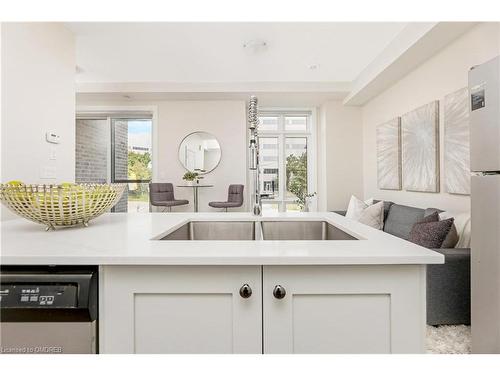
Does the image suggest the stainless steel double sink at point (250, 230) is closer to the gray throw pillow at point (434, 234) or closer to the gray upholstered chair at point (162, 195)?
the gray throw pillow at point (434, 234)

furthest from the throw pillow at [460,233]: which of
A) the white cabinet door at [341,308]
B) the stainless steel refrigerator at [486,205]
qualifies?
the white cabinet door at [341,308]

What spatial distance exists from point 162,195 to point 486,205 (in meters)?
4.66

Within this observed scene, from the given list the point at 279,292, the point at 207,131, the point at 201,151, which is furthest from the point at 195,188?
the point at 279,292

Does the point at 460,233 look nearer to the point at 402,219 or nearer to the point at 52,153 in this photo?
the point at 402,219

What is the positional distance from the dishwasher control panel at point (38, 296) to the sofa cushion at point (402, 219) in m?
2.94

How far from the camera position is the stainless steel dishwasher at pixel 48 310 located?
0.70 m

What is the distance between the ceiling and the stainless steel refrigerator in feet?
6.59

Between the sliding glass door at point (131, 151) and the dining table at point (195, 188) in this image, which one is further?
the sliding glass door at point (131, 151)

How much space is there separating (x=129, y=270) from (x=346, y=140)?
5220 mm

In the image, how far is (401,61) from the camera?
3246mm
